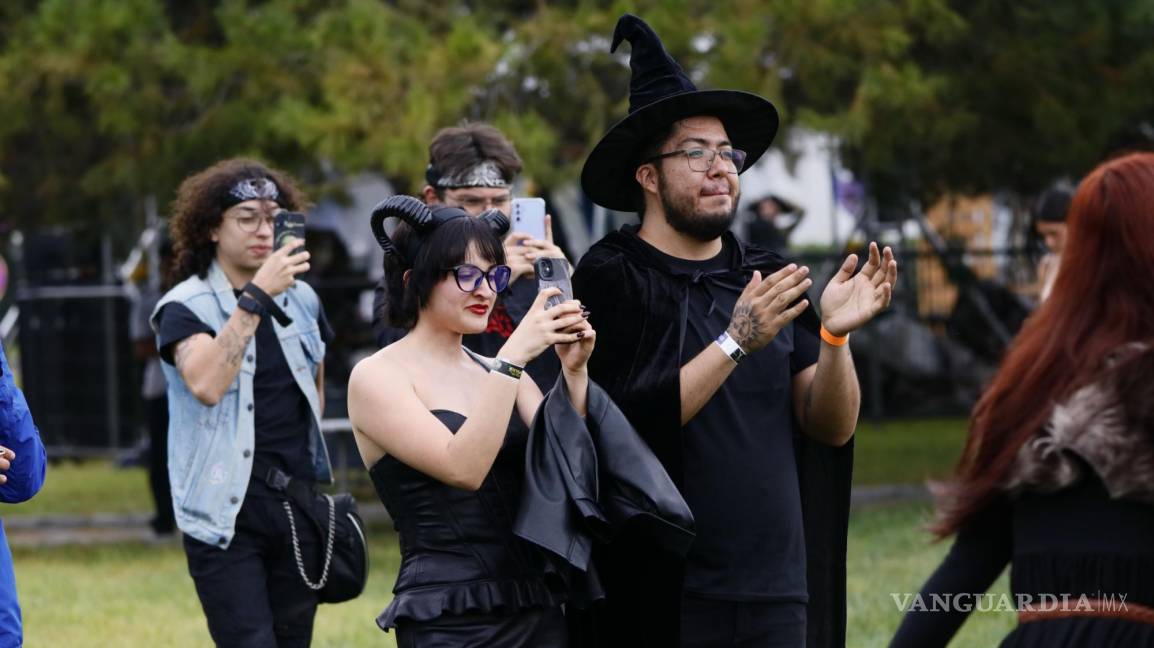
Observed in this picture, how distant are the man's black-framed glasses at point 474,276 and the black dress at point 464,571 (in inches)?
12.8

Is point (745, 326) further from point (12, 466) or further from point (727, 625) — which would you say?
point (12, 466)

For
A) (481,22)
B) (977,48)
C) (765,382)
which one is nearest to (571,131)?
(481,22)

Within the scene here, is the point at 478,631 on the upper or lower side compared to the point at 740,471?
lower

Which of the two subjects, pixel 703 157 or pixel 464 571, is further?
pixel 703 157

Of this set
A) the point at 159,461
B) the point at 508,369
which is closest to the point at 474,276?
the point at 508,369

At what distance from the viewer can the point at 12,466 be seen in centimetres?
446

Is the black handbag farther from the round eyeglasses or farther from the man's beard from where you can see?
the man's beard

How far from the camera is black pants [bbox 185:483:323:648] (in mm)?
5473

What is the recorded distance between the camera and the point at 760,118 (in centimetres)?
491

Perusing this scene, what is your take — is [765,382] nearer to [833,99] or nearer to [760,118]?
[760,118]

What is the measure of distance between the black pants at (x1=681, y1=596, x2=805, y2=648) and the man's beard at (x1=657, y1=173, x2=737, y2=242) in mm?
981

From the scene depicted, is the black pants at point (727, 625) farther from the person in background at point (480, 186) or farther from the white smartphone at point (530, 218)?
the white smartphone at point (530, 218)

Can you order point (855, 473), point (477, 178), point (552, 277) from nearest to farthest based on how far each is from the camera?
point (552, 277) → point (477, 178) → point (855, 473)

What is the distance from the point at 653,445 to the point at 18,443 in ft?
5.41
